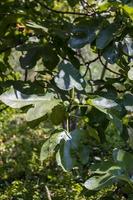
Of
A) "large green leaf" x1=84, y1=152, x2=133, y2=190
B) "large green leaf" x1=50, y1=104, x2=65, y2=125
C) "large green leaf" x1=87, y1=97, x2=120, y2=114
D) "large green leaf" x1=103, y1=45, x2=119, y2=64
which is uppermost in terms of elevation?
"large green leaf" x1=103, y1=45, x2=119, y2=64

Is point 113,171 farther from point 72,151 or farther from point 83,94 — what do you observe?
point 83,94

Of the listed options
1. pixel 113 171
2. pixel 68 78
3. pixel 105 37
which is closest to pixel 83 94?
pixel 68 78

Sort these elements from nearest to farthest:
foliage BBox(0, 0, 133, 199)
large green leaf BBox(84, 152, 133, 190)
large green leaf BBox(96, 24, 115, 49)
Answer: large green leaf BBox(84, 152, 133, 190) → foliage BBox(0, 0, 133, 199) → large green leaf BBox(96, 24, 115, 49)

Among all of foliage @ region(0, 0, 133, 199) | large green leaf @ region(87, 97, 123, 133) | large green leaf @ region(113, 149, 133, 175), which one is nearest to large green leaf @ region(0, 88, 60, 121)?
foliage @ region(0, 0, 133, 199)

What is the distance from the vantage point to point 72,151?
49.0 inches

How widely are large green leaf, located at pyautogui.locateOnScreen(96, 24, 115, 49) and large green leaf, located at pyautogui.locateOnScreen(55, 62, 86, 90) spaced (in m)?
0.14

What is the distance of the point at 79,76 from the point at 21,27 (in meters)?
0.51

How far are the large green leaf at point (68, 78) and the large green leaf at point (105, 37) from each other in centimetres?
14

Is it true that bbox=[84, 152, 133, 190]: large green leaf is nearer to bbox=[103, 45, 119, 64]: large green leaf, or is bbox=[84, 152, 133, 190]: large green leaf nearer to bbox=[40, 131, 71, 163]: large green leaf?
bbox=[40, 131, 71, 163]: large green leaf

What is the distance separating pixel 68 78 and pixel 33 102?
0.15m

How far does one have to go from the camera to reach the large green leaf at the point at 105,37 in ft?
4.59

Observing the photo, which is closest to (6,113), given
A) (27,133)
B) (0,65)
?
(27,133)

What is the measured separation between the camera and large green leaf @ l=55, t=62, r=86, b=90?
4.25 feet

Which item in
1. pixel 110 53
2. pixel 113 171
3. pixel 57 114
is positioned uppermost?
pixel 110 53
